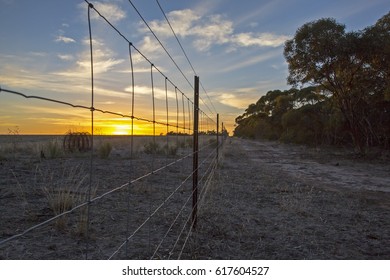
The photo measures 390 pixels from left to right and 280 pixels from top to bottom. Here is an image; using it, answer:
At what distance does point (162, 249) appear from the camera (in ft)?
15.8

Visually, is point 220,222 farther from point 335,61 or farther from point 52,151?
point 335,61

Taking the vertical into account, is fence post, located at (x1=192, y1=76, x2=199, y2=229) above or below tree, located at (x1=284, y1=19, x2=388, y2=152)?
below

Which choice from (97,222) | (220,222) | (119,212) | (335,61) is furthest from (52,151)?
(335,61)

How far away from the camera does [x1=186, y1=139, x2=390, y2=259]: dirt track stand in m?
5.01

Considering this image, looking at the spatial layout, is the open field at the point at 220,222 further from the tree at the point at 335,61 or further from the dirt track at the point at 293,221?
the tree at the point at 335,61

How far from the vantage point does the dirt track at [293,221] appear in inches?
197

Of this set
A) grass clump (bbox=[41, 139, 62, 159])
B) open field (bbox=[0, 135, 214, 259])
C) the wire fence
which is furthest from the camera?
grass clump (bbox=[41, 139, 62, 159])

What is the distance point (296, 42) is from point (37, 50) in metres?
19.5

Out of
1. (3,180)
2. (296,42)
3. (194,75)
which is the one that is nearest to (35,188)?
(3,180)

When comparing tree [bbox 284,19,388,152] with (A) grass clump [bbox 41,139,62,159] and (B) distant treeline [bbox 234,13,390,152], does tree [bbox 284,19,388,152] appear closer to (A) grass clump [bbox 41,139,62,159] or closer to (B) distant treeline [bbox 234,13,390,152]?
(B) distant treeline [bbox 234,13,390,152]

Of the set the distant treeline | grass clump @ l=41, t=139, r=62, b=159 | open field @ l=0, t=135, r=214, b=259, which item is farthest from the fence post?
the distant treeline

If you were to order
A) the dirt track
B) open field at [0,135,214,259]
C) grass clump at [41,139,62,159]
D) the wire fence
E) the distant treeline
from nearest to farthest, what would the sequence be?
1. the wire fence
2. open field at [0,135,214,259]
3. the dirt track
4. grass clump at [41,139,62,159]
5. the distant treeline

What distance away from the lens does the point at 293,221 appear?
258 inches

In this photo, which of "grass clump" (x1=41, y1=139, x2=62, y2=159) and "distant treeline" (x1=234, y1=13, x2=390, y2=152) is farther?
"distant treeline" (x1=234, y1=13, x2=390, y2=152)
